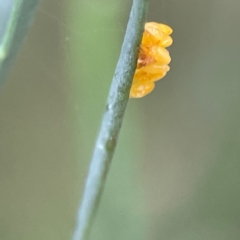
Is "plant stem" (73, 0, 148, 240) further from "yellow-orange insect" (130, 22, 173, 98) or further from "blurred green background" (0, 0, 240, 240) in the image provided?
"blurred green background" (0, 0, 240, 240)

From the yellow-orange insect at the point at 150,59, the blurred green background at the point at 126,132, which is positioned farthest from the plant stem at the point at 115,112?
the blurred green background at the point at 126,132

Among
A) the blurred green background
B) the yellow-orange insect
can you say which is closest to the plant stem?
the yellow-orange insect

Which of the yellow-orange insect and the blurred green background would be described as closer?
the yellow-orange insect

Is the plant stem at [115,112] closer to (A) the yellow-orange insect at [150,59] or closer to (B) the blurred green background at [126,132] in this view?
(A) the yellow-orange insect at [150,59]

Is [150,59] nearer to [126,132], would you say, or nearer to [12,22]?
[12,22]

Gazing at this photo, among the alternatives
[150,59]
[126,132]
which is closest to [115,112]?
[150,59]
